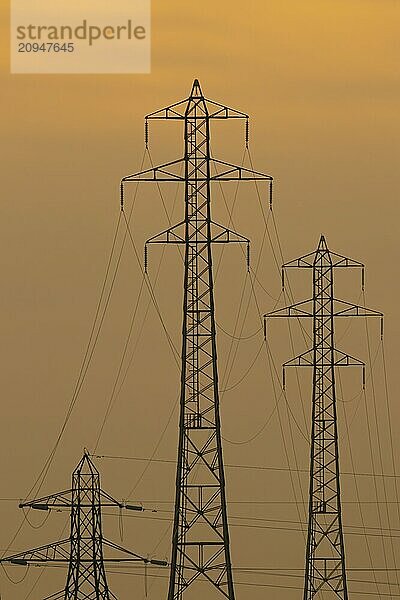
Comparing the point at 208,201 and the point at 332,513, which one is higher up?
the point at 208,201

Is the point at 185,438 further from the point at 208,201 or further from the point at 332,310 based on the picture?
the point at 332,310

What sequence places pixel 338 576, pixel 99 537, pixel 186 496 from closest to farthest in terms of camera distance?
pixel 186 496 → pixel 99 537 → pixel 338 576

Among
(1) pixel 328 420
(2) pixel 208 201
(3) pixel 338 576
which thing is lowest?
(3) pixel 338 576

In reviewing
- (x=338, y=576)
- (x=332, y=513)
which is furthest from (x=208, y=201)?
(x=338, y=576)

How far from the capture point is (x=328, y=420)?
197 feet

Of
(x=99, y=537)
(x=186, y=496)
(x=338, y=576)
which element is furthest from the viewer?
(x=338, y=576)

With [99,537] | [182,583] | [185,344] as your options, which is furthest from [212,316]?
[99,537]

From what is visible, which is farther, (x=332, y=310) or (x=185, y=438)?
(x=332, y=310)

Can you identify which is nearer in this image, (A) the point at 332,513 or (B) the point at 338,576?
(A) the point at 332,513

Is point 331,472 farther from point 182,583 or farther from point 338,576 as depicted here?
point 182,583

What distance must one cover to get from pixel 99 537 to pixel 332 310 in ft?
27.4

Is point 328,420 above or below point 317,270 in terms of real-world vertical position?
below

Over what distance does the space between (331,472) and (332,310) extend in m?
4.12

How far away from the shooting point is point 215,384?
45.3 meters
